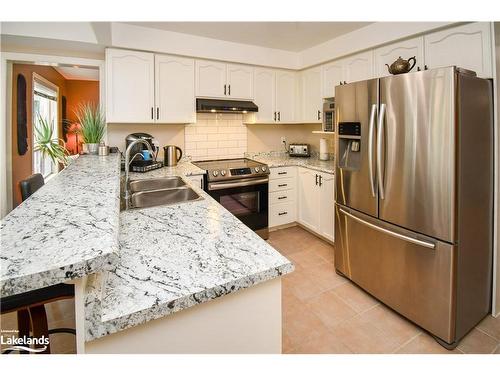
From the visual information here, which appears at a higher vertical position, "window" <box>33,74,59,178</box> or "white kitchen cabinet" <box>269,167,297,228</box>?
"window" <box>33,74,59,178</box>

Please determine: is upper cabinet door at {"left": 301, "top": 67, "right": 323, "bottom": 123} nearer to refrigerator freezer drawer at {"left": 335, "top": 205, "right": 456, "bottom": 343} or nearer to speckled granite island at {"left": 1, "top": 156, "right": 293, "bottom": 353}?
refrigerator freezer drawer at {"left": 335, "top": 205, "right": 456, "bottom": 343}

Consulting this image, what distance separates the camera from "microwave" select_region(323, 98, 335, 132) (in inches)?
128

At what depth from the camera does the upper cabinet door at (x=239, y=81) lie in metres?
3.29

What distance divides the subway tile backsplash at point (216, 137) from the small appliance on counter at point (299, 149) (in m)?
0.67

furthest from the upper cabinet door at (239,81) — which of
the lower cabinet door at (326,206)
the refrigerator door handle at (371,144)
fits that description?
the refrigerator door handle at (371,144)

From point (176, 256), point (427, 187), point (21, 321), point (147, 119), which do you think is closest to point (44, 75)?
point (147, 119)

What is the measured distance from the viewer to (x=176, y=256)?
3.12ft

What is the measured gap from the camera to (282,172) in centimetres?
343

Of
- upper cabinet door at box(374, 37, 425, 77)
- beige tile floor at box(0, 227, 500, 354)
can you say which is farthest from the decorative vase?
upper cabinet door at box(374, 37, 425, 77)

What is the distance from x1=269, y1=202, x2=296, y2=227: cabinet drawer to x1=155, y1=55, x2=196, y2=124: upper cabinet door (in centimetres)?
145

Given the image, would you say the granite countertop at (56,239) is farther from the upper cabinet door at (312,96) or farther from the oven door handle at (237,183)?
the upper cabinet door at (312,96)

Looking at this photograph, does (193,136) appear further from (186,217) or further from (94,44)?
(186,217)

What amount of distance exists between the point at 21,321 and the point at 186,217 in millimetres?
812

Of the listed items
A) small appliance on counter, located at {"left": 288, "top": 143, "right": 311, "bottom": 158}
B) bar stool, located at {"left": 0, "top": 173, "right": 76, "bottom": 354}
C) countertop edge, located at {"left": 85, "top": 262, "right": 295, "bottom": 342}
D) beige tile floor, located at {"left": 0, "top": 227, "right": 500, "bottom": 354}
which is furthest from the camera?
small appliance on counter, located at {"left": 288, "top": 143, "right": 311, "bottom": 158}
